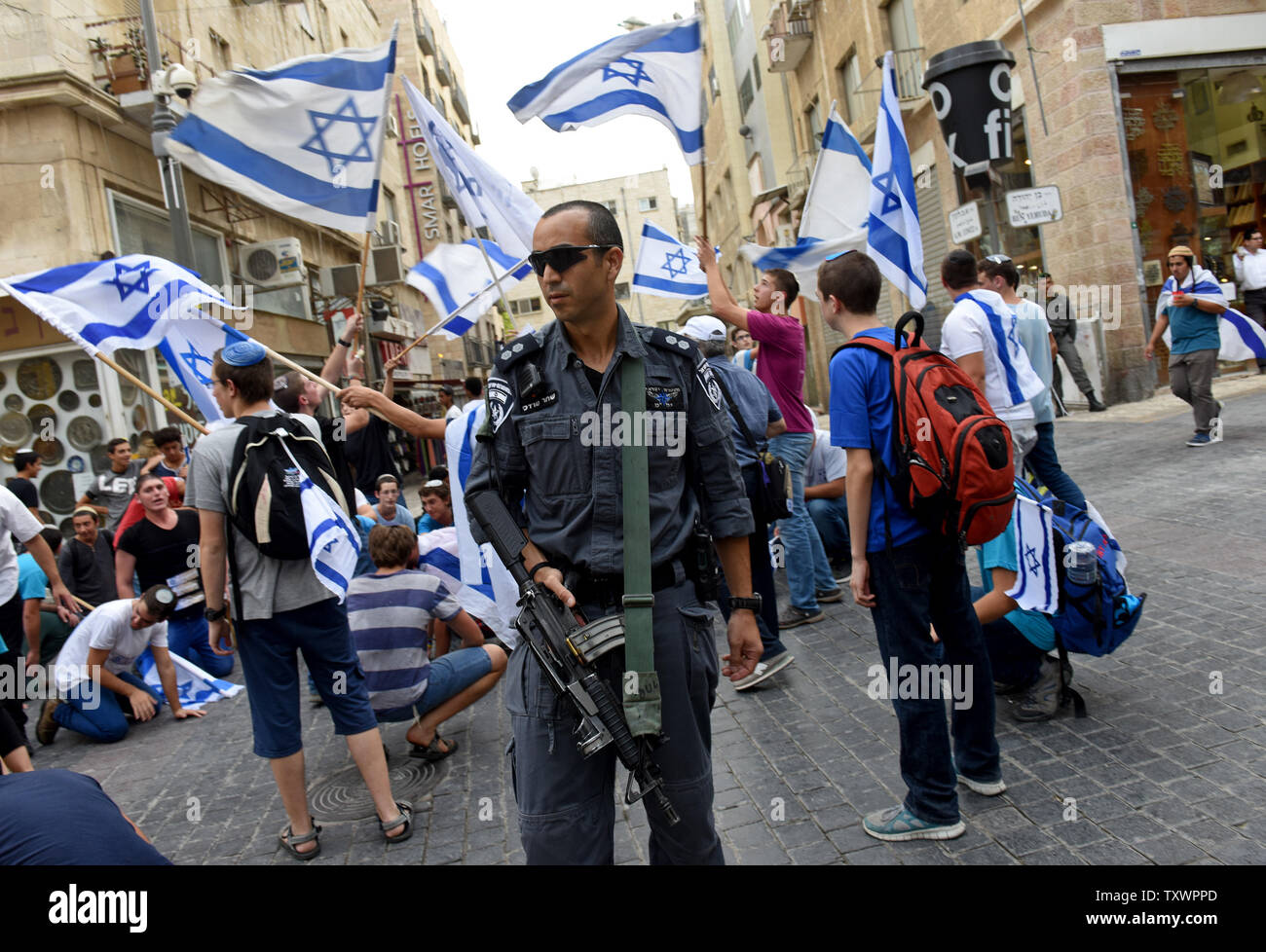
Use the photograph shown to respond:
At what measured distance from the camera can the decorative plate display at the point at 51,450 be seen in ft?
41.5

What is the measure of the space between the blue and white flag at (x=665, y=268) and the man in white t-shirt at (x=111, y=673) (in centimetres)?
547

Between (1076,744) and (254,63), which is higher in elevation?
(254,63)

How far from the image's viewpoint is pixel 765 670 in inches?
203

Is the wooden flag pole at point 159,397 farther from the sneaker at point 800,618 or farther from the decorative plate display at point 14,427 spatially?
the decorative plate display at point 14,427

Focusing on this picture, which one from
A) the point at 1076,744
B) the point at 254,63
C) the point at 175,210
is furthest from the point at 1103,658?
the point at 254,63

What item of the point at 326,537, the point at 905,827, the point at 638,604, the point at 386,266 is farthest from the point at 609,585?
the point at 386,266

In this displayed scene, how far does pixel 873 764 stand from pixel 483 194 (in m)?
4.90

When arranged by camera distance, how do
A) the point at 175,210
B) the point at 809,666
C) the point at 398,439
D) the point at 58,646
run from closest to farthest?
the point at 809,666 → the point at 58,646 → the point at 175,210 → the point at 398,439

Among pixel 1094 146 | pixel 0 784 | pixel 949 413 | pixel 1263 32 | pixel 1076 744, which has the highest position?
pixel 1263 32

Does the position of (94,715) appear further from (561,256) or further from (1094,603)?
(1094,603)

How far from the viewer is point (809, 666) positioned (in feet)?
17.5

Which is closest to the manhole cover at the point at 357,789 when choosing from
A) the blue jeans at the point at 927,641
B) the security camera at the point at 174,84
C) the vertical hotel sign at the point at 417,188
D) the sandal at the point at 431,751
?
the sandal at the point at 431,751

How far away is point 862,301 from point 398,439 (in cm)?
2247

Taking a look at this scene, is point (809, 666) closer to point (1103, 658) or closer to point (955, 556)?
point (1103, 658)
